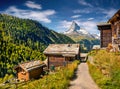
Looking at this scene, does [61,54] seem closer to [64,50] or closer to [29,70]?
[64,50]

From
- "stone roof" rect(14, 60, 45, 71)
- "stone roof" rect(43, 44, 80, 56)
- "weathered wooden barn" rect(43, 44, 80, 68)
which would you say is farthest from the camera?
"stone roof" rect(43, 44, 80, 56)

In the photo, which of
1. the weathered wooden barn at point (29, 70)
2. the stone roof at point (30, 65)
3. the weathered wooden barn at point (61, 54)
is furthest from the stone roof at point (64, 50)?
the weathered wooden barn at point (29, 70)

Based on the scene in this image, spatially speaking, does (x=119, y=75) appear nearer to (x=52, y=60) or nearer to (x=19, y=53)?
(x=52, y=60)

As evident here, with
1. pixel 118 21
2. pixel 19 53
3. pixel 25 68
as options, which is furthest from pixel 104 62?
pixel 19 53

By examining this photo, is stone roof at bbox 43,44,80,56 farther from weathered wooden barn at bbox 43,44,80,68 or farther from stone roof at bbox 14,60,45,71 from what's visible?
stone roof at bbox 14,60,45,71

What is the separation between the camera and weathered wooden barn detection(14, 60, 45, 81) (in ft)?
165

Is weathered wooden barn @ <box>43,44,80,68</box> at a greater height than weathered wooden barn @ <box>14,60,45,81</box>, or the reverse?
weathered wooden barn @ <box>43,44,80,68</box>

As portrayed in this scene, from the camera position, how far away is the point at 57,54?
5700cm

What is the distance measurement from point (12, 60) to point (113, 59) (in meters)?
147

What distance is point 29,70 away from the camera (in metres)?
49.9

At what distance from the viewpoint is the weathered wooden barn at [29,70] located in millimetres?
50303

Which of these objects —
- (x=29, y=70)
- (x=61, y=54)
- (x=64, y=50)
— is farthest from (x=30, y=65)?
(x=64, y=50)

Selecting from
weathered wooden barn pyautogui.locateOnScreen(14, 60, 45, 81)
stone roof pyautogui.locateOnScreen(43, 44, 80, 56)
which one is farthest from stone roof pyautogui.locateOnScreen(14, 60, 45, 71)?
stone roof pyautogui.locateOnScreen(43, 44, 80, 56)

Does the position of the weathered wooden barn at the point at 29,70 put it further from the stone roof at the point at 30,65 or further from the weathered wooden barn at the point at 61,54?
the weathered wooden barn at the point at 61,54
